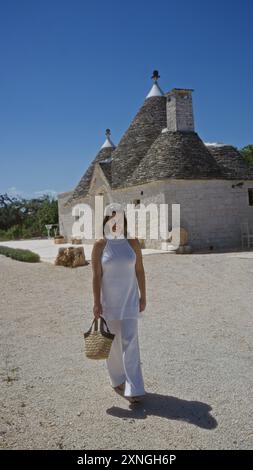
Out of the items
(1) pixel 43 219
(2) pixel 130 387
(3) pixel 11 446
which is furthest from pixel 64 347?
(1) pixel 43 219

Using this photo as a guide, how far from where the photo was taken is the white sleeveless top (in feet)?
12.2

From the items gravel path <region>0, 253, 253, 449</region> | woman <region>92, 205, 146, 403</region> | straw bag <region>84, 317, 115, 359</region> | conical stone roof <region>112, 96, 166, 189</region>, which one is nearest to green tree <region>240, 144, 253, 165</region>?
conical stone roof <region>112, 96, 166, 189</region>

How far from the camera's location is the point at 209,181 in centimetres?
1617

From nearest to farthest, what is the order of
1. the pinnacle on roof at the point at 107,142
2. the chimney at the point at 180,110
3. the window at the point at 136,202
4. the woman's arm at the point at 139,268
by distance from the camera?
1. the woman's arm at the point at 139,268
2. the chimney at the point at 180,110
3. the window at the point at 136,202
4. the pinnacle on roof at the point at 107,142

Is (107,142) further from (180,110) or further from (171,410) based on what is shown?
(171,410)

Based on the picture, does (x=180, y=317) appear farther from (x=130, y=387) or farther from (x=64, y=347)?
(x=130, y=387)

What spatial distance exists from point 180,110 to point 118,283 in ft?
48.4

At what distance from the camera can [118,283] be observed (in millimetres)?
3742

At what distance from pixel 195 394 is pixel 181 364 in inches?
30.7

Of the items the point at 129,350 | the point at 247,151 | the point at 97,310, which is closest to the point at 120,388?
the point at 129,350

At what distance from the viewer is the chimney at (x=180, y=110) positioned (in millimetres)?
17094

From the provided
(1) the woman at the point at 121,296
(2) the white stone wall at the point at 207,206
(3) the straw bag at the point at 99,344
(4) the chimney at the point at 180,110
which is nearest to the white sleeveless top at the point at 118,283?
(1) the woman at the point at 121,296

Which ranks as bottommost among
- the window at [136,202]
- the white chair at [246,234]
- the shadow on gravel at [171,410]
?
the shadow on gravel at [171,410]

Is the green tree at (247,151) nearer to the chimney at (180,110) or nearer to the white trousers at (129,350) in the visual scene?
the chimney at (180,110)
